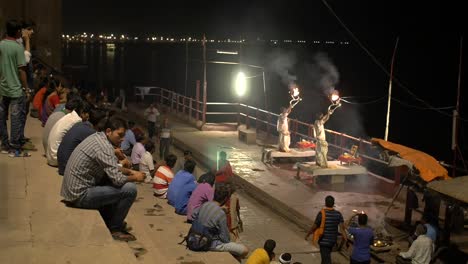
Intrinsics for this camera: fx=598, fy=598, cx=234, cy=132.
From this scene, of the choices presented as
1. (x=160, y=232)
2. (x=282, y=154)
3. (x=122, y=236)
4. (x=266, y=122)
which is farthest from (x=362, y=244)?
(x=266, y=122)

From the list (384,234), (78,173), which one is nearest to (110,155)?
(78,173)

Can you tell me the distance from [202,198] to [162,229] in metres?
0.85

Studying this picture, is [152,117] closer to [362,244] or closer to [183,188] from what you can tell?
[183,188]

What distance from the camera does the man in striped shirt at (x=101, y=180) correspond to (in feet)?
21.9

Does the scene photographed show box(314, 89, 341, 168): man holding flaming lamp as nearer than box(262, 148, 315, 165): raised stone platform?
Yes

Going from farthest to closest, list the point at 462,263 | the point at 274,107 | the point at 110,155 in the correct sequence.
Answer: the point at 274,107 < the point at 462,263 < the point at 110,155

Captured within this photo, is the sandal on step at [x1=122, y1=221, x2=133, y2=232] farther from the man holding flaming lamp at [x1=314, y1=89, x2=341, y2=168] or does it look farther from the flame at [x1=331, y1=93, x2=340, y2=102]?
the flame at [x1=331, y1=93, x2=340, y2=102]

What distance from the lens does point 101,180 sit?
6926 millimetres

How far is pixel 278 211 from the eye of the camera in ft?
45.0

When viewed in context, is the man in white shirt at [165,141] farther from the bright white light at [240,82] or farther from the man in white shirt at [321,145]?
the bright white light at [240,82]

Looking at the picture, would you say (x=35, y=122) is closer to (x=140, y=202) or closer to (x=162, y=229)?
(x=140, y=202)

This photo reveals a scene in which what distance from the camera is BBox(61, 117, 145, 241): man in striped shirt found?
263 inches

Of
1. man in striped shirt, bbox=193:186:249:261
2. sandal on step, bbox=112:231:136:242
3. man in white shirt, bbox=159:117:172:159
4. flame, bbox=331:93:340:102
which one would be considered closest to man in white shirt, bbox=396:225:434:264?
man in striped shirt, bbox=193:186:249:261

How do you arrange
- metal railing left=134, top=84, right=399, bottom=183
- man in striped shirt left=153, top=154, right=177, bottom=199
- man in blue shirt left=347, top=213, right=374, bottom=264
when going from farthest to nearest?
1. metal railing left=134, top=84, right=399, bottom=183
2. man in striped shirt left=153, top=154, right=177, bottom=199
3. man in blue shirt left=347, top=213, right=374, bottom=264
